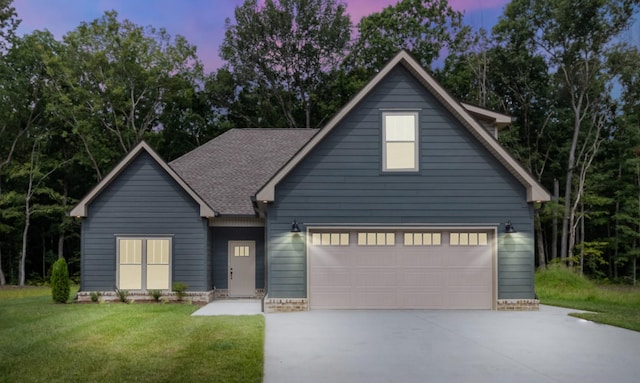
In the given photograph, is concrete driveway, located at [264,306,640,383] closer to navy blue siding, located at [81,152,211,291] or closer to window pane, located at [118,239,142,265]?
navy blue siding, located at [81,152,211,291]

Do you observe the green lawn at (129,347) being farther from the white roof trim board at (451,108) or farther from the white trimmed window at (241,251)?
the white trimmed window at (241,251)

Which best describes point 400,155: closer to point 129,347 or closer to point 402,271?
point 402,271

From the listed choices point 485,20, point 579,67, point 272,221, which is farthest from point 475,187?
point 485,20

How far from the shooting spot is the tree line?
3142 cm

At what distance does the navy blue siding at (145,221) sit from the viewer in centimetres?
1738

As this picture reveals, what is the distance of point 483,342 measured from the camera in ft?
32.8

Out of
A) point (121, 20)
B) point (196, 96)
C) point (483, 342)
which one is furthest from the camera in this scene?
point (196, 96)

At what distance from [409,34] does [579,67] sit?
1128cm

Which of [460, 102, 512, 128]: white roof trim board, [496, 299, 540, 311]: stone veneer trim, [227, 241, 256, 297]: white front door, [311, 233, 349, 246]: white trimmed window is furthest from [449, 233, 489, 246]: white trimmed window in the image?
[227, 241, 256, 297]: white front door

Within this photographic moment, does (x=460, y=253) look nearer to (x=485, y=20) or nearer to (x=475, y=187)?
(x=475, y=187)

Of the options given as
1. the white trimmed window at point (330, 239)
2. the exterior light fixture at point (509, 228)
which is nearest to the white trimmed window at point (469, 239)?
the exterior light fixture at point (509, 228)

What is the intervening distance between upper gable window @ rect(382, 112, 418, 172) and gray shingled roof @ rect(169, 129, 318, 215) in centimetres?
546

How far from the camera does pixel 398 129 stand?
15.2 m

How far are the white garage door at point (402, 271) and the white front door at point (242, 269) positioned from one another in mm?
4336
